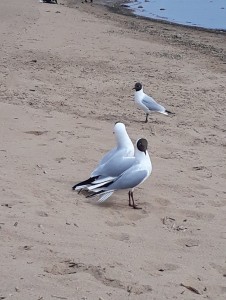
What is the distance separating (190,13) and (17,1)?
6.99 m

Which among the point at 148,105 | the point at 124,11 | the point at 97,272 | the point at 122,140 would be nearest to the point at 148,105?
the point at 148,105

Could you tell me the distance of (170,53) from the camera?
1352 cm

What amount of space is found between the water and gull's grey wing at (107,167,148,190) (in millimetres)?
16223

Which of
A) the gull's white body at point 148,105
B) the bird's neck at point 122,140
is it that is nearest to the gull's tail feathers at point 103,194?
the bird's neck at point 122,140

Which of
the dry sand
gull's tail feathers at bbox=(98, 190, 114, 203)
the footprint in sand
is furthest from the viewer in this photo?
gull's tail feathers at bbox=(98, 190, 114, 203)

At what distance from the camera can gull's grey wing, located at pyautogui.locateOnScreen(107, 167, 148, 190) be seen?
5.54m

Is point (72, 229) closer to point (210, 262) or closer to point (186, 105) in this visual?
point (210, 262)

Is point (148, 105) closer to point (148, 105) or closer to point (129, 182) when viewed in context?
point (148, 105)

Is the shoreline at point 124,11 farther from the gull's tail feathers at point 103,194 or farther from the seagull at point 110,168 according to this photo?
the gull's tail feathers at point 103,194

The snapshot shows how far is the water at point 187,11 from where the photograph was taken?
22562 millimetres

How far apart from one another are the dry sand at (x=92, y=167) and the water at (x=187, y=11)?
941 centimetres

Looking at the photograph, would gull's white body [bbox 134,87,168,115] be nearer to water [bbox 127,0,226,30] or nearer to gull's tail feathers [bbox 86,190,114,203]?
gull's tail feathers [bbox 86,190,114,203]

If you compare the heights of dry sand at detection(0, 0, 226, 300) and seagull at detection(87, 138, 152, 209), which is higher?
seagull at detection(87, 138, 152, 209)

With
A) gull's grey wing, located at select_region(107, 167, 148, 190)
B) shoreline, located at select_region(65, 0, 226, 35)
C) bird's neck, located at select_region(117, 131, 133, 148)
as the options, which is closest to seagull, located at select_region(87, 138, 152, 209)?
gull's grey wing, located at select_region(107, 167, 148, 190)
